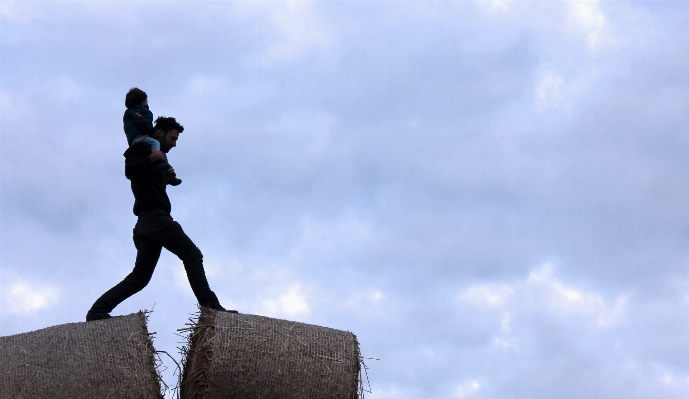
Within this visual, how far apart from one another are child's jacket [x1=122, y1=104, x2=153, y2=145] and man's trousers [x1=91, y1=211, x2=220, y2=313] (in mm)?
814

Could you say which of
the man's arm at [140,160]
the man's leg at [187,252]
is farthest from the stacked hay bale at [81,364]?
the man's arm at [140,160]

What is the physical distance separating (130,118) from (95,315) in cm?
199

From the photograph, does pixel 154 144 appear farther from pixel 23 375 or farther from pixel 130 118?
pixel 23 375

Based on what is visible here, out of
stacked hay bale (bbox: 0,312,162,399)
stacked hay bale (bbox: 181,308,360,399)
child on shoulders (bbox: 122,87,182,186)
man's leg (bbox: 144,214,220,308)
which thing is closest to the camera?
stacked hay bale (bbox: 0,312,162,399)

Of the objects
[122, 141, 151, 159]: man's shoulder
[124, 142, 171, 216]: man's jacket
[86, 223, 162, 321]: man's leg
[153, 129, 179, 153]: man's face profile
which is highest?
[153, 129, 179, 153]: man's face profile

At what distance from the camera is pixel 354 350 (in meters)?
10.2

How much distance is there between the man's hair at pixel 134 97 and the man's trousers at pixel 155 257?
1.12m

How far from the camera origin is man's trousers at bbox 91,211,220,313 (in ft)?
34.2

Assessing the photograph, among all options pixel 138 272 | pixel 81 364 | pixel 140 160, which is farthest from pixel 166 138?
pixel 81 364

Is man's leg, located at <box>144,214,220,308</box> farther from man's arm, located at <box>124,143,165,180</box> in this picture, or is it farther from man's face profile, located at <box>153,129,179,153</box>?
man's face profile, located at <box>153,129,179,153</box>

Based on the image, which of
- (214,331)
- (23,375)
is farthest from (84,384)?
(214,331)

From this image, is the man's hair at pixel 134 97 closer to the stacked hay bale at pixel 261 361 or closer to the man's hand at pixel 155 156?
the man's hand at pixel 155 156

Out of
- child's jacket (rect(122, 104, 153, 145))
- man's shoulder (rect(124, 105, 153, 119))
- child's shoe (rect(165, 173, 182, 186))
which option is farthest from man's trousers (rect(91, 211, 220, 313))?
man's shoulder (rect(124, 105, 153, 119))

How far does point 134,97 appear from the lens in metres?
10.7
